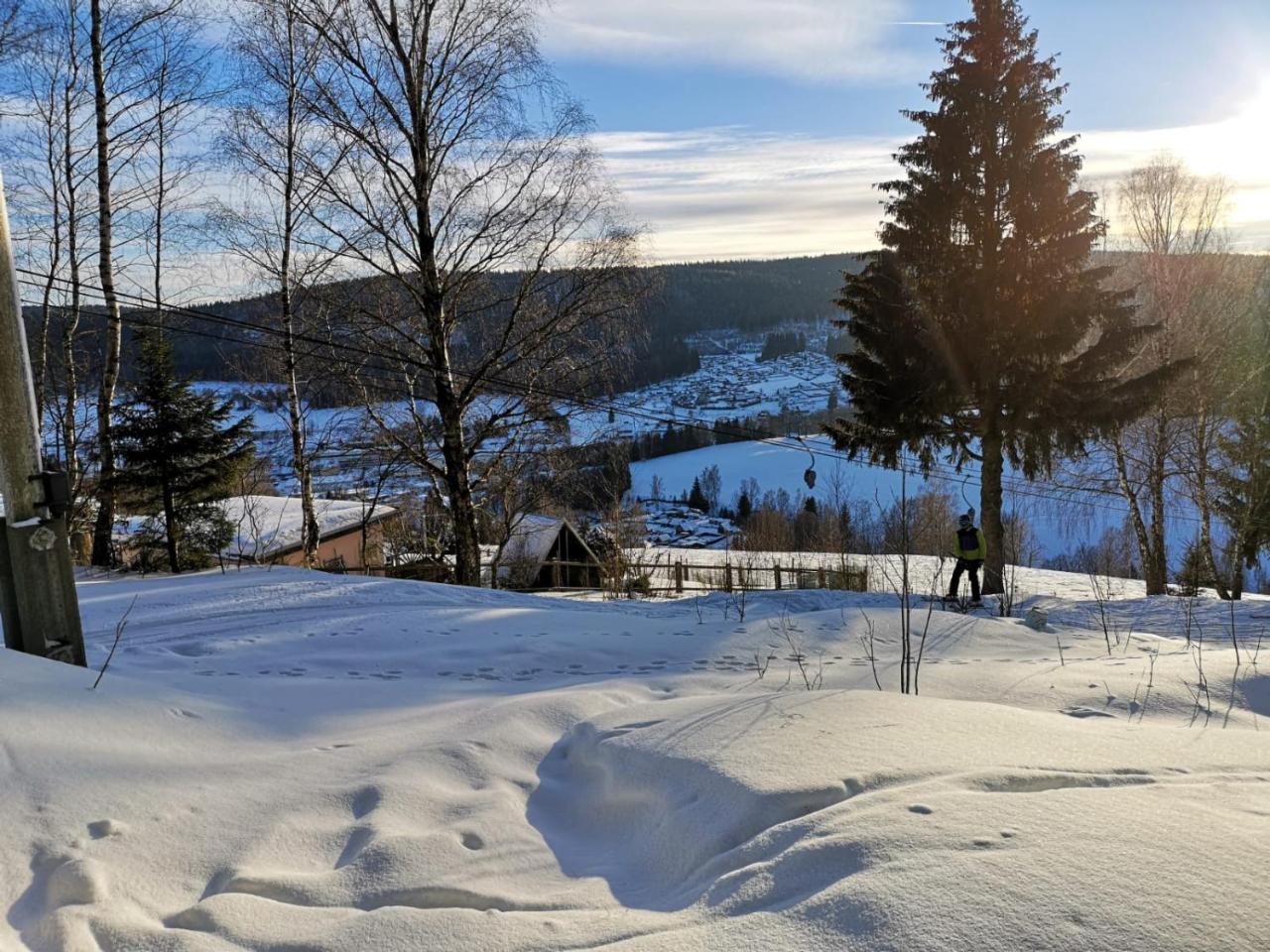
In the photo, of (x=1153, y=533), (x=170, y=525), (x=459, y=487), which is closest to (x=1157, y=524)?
(x=1153, y=533)

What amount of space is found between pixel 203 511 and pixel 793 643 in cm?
1382

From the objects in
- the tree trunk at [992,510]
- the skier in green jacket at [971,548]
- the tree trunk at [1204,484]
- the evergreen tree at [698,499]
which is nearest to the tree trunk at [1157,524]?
the tree trunk at [1204,484]

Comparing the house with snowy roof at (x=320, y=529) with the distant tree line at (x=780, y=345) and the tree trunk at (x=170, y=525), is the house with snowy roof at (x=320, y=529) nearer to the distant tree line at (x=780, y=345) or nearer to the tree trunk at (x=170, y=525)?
the tree trunk at (x=170, y=525)

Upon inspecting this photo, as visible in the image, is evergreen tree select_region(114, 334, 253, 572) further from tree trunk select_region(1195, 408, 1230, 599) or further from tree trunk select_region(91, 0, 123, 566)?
tree trunk select_region(1195, 408, 1230, 599)

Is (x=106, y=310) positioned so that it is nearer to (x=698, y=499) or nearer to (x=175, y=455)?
(x=175, y=455)

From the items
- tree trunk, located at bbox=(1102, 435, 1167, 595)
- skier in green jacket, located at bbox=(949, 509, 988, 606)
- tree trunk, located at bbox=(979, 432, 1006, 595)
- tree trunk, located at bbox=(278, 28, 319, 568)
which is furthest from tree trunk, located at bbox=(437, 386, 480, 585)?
tree trunk, located at bbox=(1102, 435, 1167, 595)

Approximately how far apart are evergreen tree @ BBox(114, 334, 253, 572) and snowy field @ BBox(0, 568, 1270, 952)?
11963 millimetres

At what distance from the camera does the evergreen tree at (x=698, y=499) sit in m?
75.2

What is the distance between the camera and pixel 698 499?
76250 mm

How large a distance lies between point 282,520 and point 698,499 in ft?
181

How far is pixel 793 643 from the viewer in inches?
293

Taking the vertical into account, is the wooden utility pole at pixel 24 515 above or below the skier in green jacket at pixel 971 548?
above

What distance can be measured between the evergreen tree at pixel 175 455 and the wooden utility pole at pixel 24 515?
12.2 metres

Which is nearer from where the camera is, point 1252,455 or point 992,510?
point 992,510
